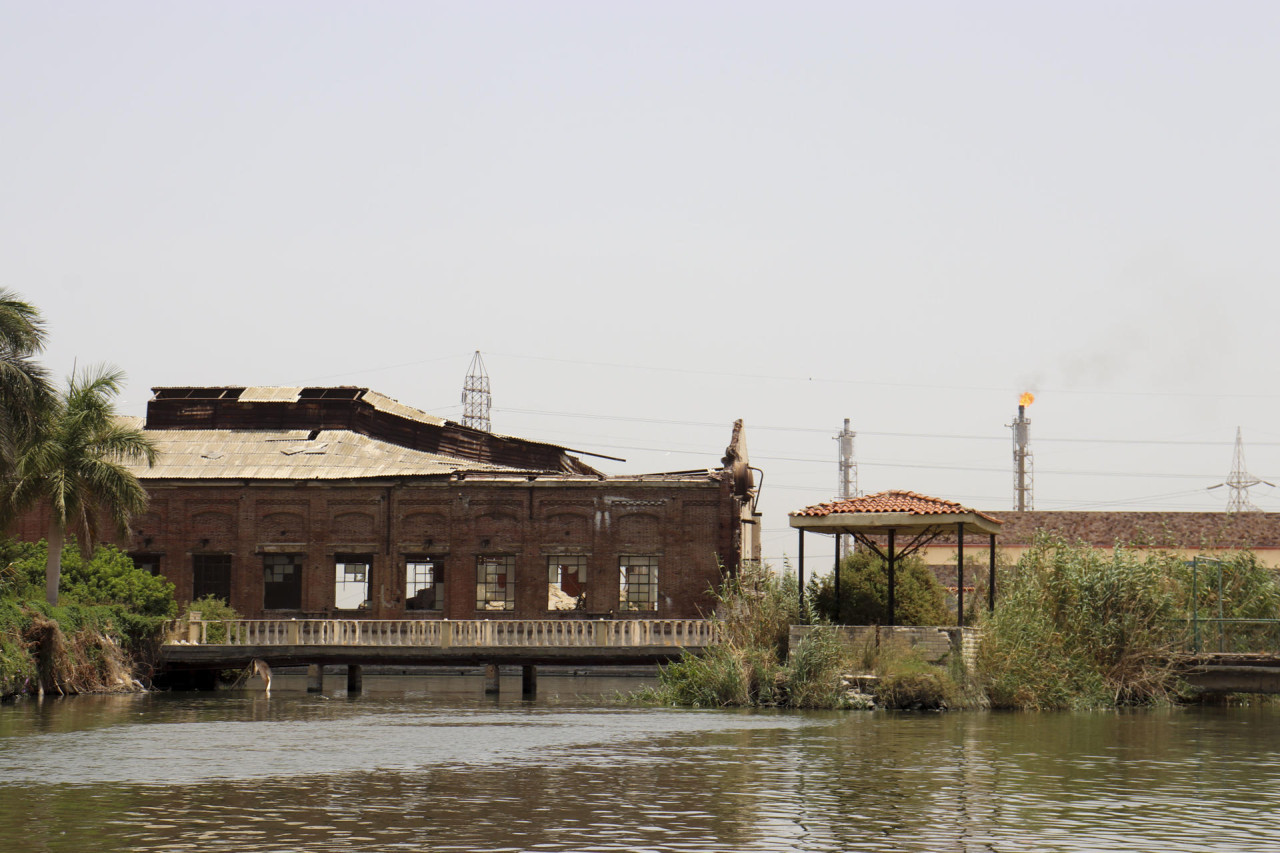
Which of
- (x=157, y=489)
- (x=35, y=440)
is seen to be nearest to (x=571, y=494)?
(x=157, y=489)

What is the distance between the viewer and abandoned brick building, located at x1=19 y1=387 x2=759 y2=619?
47250 mm

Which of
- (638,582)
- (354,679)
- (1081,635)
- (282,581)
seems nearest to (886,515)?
(1081,635)

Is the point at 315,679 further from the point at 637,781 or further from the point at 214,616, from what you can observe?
the point at 637,781

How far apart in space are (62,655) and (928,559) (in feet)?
122

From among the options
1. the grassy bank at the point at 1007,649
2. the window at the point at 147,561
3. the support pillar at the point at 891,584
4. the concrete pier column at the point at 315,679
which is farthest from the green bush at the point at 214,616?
the support pillar at the point at 891,584

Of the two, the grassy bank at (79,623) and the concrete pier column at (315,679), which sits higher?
the grassy bank at (79,623)

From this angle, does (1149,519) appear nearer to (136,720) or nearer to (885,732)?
(885,732)

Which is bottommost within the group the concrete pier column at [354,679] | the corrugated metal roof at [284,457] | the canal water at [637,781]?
the concrete pier column at [354,679]

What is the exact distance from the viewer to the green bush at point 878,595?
104 feet

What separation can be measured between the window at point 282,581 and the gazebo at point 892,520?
22648mm

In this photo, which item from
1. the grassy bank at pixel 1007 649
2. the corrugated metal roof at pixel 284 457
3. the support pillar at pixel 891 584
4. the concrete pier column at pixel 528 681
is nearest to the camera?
the grassy bank at pixel 1007 649

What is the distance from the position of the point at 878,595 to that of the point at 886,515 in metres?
2.18

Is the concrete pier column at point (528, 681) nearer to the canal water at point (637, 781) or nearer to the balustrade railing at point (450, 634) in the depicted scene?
the balustrade railing at point (450, 634)

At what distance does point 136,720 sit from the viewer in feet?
87.7
